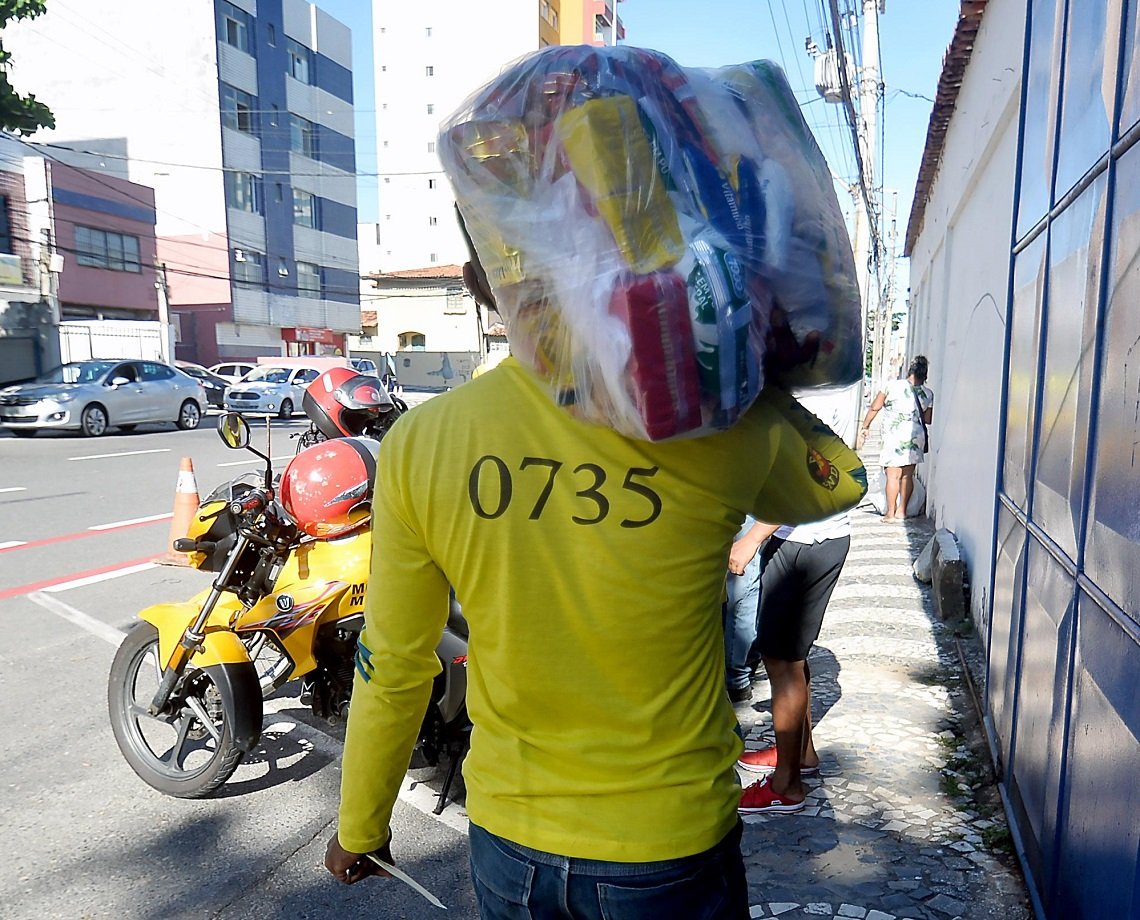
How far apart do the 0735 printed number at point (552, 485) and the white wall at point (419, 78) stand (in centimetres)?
5033

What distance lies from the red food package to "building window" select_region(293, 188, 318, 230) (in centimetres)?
3998

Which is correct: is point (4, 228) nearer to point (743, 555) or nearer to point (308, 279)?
point (308, 279)

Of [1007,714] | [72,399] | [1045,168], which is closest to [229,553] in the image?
[1007,714]

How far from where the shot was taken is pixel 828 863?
288 centimetres

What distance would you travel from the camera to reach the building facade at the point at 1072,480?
1839 mm

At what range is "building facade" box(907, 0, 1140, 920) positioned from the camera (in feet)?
6.03

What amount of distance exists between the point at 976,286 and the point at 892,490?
3.05m

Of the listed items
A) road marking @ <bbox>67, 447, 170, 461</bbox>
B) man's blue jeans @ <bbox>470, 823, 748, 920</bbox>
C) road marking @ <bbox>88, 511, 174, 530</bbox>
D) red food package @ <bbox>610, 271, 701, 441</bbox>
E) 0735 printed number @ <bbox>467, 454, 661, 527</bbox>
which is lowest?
road marking @ <bbox>88, 511, 174, 530</bbox>

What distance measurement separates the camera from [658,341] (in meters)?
1.05

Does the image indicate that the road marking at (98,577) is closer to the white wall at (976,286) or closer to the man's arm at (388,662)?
the man's arm at (388,662)

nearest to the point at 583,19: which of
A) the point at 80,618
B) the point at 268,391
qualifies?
the point at 268,391

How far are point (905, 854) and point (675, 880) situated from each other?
2.08 meters

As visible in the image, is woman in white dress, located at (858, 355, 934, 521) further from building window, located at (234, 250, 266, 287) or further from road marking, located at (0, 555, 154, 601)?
building window, located at (234, 250, 266, 287)

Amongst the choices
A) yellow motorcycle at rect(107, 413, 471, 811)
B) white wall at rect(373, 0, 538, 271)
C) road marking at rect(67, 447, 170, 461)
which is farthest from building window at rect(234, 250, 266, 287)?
yellow motorcycle at rect(107, 413, 471, 811)
